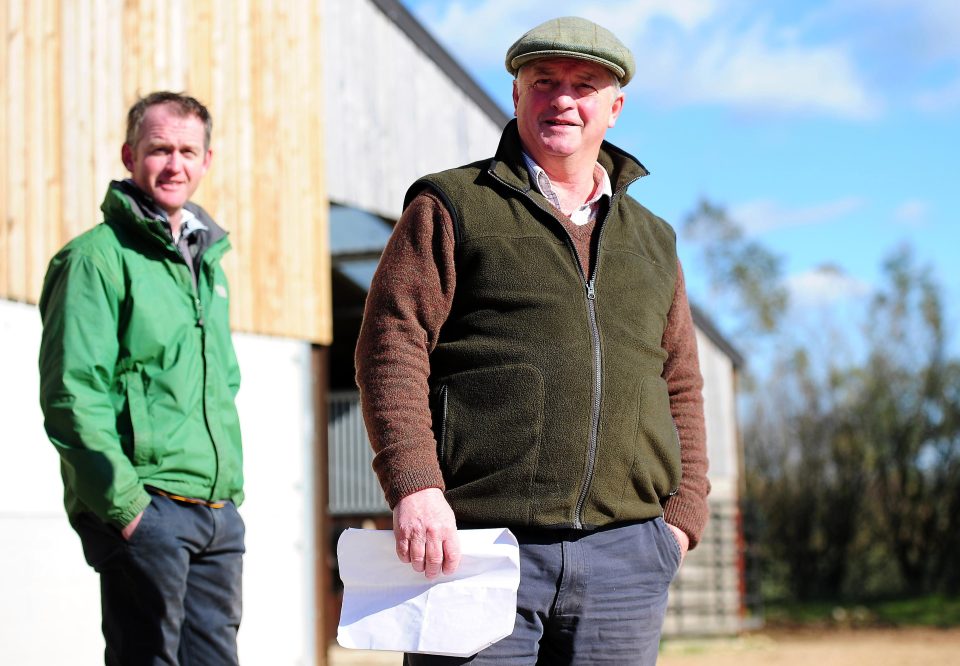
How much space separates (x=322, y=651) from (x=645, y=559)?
222 inches

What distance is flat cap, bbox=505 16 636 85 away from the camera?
2561mm

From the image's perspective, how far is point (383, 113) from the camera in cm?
905

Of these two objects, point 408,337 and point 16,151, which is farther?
point 16,151

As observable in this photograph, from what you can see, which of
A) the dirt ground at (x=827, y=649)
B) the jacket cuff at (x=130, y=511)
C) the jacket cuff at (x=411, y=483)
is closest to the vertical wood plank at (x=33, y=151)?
the jacket cuff at (x=130, y=511)

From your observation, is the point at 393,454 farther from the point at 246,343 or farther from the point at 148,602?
the point at 246,343

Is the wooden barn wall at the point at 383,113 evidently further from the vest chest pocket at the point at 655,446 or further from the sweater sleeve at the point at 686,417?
the vest chest pocket at the point at 655,446

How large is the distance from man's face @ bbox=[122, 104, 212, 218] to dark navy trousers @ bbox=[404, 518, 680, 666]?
156 centimetres

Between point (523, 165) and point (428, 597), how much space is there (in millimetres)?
935

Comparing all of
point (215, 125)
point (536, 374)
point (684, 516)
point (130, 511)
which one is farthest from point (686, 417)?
point (215, 125)

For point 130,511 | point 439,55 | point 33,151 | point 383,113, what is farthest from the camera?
point 439,55

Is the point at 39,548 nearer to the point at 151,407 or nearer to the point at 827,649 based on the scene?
the point at 151,407

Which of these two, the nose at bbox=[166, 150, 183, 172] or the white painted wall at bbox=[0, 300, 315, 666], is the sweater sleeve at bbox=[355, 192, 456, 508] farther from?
the white painted wall at bbox=[0, 300, 315, 666]

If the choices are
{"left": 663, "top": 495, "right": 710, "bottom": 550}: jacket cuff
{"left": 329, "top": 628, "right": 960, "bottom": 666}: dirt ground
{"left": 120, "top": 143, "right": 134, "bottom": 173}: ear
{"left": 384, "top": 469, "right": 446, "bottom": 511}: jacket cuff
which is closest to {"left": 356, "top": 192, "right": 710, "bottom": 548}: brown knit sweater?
{"left": 384, "top": 469, "right": 446, "bottom": 511}: jacket cuff

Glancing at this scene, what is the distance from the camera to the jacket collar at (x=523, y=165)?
2.62 m
